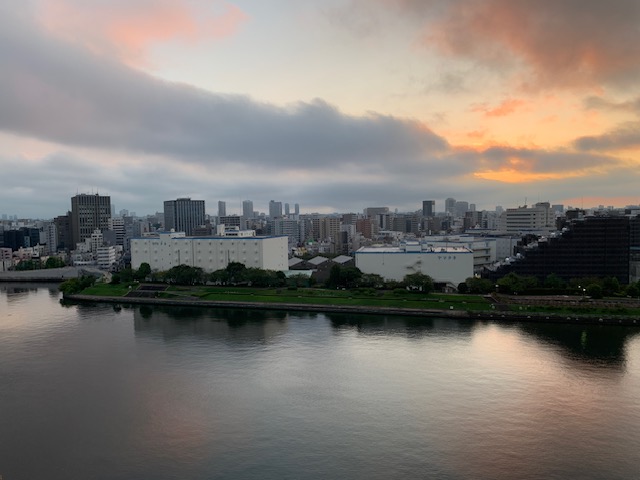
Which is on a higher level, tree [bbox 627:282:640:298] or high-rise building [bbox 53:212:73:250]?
high-rise building [bbox 53:212:73:250]

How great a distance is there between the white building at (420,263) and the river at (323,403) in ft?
14.6

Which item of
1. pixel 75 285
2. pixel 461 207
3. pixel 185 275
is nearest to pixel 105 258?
pixel 75 285

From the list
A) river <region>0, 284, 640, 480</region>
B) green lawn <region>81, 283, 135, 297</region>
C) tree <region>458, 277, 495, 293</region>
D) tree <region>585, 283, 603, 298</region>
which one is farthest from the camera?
green lawn <region>81, 283, 135, 297</region>

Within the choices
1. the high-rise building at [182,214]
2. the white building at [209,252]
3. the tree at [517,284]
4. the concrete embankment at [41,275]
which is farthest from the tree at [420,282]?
the high-rise building at [182,214]

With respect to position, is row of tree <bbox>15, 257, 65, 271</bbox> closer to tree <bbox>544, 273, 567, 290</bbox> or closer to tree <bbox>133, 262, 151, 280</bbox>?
tree <bbox>133, 262, 151, 280</bbox>

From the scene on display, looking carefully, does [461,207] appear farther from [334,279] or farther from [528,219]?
[334,279]

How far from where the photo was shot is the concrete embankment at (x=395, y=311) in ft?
35.1

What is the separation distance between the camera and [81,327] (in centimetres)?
1102

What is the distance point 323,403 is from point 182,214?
1635 inches

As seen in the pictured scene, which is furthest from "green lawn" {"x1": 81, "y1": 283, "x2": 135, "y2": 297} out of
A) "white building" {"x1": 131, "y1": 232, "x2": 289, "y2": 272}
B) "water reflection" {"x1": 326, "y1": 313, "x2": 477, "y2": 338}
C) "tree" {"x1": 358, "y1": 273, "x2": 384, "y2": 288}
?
"tree" {"x1": 358, "y1": 273, "x2": 384, "y2": 288}

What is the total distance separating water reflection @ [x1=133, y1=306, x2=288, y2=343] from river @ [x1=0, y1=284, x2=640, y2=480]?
117 mm

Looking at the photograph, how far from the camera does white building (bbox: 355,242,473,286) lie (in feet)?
48.5

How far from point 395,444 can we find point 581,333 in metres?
6.56

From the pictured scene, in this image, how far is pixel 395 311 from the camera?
39.5 ft
